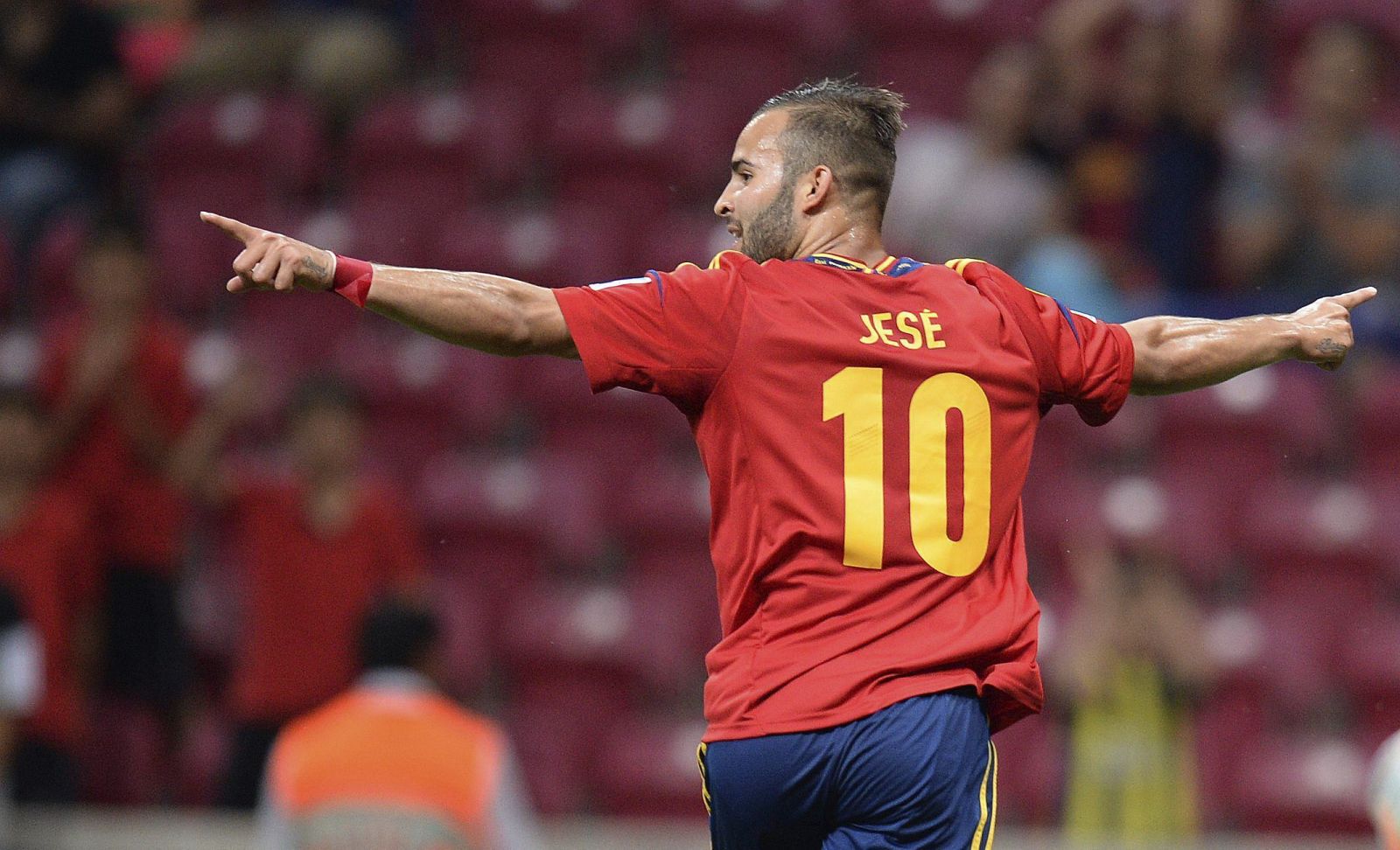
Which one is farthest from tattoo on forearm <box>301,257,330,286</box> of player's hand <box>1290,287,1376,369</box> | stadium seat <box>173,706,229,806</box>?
stadium seat <box>173,706,229,806</box>

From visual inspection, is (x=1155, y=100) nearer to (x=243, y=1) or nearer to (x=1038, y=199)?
(x=1038, y=199)

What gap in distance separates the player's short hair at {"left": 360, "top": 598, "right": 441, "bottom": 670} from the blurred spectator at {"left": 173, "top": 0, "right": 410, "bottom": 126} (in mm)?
3750

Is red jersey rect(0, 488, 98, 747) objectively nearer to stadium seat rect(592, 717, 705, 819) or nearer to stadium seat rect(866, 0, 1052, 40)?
stadium seat rect(592, 717, 705, 819)

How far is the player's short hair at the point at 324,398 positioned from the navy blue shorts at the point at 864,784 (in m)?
3.96

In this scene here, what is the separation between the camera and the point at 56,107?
8414mm

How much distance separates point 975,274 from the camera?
363 cm

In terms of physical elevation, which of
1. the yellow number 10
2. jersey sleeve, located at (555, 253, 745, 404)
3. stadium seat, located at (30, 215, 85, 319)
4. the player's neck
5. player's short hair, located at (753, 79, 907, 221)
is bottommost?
the yellow number 10

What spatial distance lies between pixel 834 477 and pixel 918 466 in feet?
0.48

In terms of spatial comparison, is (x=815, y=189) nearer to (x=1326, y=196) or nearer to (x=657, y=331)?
(x=657, y=331)

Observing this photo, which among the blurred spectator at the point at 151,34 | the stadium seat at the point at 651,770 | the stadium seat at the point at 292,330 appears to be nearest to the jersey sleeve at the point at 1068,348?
the stadium seat at the point at 651,770

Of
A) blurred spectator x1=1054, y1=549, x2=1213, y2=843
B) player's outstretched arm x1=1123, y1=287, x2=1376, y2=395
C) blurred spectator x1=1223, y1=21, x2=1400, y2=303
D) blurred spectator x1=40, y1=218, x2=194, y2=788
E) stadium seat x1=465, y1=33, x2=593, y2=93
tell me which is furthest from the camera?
stadium seat x1=465, y1=33, x2=593, y2=93

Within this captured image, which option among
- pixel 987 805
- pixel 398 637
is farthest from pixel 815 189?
pixel 398 637

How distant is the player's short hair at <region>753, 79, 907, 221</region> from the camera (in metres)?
3.60

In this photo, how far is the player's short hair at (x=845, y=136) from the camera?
3.60 m
